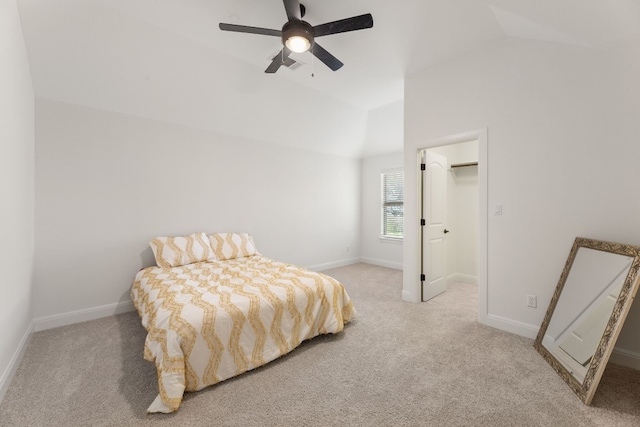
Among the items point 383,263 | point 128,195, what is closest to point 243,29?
point 128,195

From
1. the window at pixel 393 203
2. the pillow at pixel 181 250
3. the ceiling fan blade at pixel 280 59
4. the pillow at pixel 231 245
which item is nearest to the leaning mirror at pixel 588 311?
the ceiling fan blade at pixel 280 59

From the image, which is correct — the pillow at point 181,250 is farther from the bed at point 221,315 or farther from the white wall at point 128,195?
the white wall at point 128,195

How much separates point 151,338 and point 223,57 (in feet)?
9.79

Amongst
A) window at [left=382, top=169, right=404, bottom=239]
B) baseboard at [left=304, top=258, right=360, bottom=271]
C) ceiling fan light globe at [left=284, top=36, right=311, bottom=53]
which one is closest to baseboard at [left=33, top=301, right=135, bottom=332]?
baseboard at [left=304, top=258, right=360, bottom=271]

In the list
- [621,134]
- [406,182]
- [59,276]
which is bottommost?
[59,276]

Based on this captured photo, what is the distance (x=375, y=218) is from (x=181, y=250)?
3.83 meters

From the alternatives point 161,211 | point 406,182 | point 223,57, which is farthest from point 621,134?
point 161,211

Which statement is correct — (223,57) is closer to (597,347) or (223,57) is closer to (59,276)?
(59,276)

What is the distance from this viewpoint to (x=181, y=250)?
11.3 ft

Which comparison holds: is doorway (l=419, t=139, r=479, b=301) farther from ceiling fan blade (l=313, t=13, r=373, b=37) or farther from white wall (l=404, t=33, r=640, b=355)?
ceiling fan blade (l=313, t=13, r=373, b=37)

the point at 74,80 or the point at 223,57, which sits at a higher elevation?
the point at 223,57

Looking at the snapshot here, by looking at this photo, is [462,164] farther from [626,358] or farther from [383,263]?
[626,358]

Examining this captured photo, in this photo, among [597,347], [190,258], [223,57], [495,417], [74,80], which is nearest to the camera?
[495,417]

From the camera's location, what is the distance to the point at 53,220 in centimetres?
292
